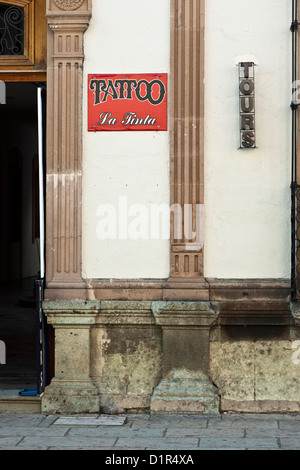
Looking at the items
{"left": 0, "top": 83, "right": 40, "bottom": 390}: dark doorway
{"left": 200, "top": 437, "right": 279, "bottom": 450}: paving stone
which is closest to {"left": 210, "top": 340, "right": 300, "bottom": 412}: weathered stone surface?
{"left": 200, "top": 437, "right": 279, "bottom": 450}: paving stone

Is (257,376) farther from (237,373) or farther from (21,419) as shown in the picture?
(21,419)

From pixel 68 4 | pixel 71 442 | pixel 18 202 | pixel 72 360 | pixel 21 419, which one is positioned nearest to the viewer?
pixel 71 442

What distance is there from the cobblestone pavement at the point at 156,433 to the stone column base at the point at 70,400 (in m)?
0.14

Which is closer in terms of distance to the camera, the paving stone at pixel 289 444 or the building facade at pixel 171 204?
the paving stone at pixel 289 444

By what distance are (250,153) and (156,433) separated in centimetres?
293

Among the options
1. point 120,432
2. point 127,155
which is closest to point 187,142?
point 127,155

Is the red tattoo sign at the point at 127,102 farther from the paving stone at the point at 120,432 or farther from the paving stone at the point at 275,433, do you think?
the paving stone at the point at 275,433

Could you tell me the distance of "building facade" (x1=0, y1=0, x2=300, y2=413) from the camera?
8156 mm

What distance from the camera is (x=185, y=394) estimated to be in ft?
26.5

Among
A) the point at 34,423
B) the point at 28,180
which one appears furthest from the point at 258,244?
the point at 28,180

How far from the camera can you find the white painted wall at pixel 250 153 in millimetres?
8211

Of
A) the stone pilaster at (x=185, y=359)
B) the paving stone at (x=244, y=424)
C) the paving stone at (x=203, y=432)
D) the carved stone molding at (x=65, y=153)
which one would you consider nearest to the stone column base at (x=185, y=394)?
the stone pilaster at (x=185, y=359)

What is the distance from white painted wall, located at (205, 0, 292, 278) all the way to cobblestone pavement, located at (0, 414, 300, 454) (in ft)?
4.85

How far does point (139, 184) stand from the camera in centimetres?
827
